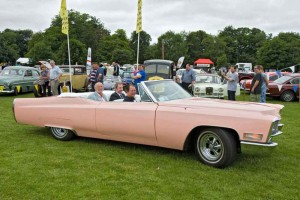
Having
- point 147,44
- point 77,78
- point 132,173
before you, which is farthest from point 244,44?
point 132,173

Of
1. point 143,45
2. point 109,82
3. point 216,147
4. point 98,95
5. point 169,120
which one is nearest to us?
point 216,147

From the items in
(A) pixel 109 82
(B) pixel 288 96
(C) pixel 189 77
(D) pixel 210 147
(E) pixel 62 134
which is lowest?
(E) pixel 62 134

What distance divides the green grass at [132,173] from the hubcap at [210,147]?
0.68 feet

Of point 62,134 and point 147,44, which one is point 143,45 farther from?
point 62,134

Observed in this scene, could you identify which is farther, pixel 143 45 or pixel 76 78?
pixel 143 45

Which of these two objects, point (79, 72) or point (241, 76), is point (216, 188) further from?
point (241, 76)

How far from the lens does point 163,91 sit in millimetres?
5895

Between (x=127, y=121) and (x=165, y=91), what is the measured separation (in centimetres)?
87

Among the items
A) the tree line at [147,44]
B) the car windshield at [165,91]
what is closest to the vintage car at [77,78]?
the car windshield at [165,91]

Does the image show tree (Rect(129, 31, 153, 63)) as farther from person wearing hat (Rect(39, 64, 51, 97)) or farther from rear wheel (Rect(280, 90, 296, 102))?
person wearing hat (Rect(39, 64, 51, 97))

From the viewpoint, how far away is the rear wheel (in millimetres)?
15617

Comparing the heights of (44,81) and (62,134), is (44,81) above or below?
above

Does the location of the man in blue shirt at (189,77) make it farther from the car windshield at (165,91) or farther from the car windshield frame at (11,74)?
the car windshield frame at (11,74)

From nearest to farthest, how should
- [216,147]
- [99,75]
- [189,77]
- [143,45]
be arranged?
[216,147], [189,77], [99,75], [143,45]
